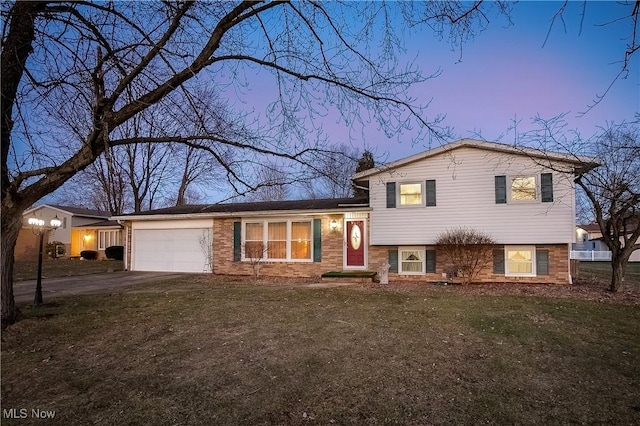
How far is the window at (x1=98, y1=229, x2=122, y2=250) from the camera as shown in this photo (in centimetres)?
2833

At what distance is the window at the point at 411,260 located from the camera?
14031 mm

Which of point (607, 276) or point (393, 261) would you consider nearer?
point (393, 261)

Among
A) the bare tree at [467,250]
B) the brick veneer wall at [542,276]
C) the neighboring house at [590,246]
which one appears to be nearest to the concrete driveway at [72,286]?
the brick veneer wall at [542,276]

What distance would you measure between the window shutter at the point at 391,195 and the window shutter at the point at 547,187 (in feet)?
15.9

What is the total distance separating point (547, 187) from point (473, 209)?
2402mm

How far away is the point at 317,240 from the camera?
50.0 ft

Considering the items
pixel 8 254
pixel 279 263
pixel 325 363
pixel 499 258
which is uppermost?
pixel 8 254

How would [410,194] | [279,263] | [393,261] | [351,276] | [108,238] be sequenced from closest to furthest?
1. [351,276]
2. [410,194]
3. [393,261]
4. [279,263]
5. [108,238]

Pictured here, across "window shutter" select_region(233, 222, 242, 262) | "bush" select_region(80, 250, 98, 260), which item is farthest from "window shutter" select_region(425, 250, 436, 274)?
"bush" select_region(80, 250, 98, 260)

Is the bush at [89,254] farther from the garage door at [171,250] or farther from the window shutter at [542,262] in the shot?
the window shutter at [542,262]

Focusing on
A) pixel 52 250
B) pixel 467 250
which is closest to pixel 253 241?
pixel 467 250

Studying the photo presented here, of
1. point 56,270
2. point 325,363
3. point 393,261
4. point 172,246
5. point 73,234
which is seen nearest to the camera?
point 325,363

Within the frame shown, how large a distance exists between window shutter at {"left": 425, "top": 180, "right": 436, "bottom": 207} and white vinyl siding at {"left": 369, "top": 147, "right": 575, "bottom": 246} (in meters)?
0.17

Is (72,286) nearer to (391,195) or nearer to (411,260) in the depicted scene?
(391,195)
